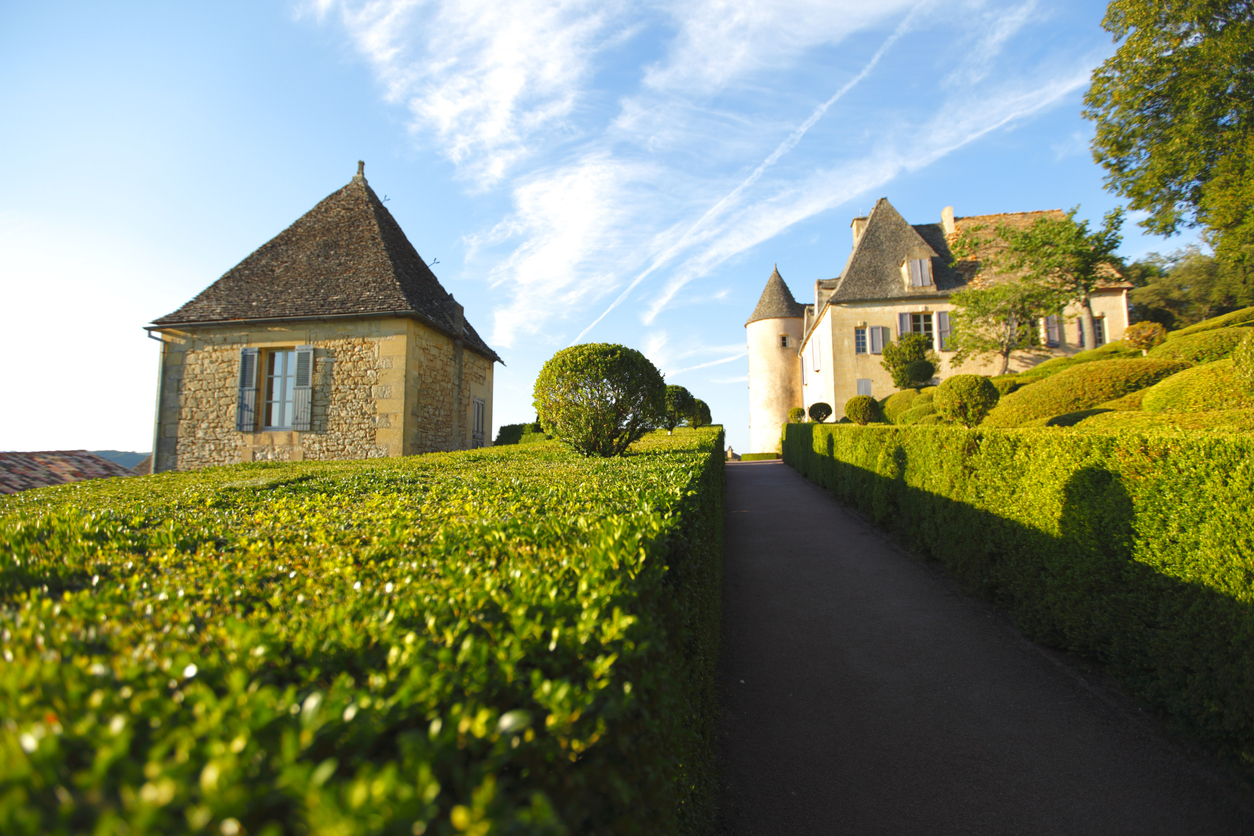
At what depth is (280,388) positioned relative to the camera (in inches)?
565

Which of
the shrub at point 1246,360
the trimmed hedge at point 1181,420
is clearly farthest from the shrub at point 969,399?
the shrub at point 1246,360

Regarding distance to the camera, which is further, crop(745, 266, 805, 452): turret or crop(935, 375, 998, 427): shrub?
crop(745, 266, 805, 452): turret

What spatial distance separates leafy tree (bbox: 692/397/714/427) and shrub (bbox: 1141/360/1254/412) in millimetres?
18572

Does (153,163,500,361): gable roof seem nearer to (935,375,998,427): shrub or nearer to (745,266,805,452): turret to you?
(935,375,998,427): shrub

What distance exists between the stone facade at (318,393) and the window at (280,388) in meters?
0.19

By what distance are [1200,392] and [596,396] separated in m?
11.0

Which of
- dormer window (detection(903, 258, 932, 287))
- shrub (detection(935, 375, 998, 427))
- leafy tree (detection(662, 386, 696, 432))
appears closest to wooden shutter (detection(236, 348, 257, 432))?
leafy tree (detection(662, 386, 696, 432))

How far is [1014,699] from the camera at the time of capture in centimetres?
425

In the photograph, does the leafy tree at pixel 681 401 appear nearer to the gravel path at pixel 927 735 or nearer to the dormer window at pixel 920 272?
the dormer window at pixel 920 272

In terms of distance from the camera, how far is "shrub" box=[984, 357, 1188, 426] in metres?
13.4

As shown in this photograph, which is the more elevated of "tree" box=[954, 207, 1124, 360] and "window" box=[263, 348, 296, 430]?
"tree" box=[954, 207, 1124, 360]

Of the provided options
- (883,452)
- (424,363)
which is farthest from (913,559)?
(424,363)

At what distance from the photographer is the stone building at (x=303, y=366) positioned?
13844mm

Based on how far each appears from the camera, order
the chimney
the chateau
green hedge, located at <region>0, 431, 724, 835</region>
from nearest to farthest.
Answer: green hedge, located at <region>0, 431, 724, 835</region> < the chateau < the chimney
